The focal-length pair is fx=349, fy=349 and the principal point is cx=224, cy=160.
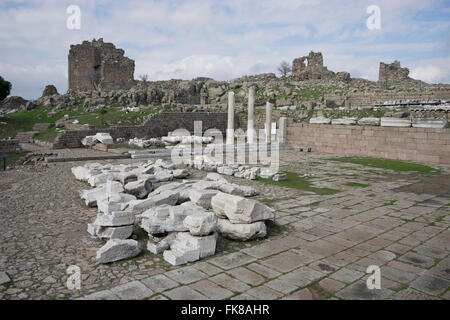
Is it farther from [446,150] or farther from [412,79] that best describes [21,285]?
[412,79]

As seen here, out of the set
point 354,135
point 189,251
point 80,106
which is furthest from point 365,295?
→ point 80,106

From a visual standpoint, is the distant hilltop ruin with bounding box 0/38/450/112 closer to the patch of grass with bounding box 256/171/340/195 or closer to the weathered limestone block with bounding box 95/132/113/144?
the weathered limestone block with bounding box 95/132/113/144

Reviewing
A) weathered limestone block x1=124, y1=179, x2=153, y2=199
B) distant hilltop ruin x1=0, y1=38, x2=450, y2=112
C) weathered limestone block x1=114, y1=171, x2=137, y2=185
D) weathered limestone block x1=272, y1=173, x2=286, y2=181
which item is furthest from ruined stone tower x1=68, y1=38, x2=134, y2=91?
weathered limestone block x1=124, y1=179, x2=153, y2=199

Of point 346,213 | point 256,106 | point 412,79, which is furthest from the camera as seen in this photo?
point 412,79

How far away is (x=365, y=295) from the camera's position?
391cm

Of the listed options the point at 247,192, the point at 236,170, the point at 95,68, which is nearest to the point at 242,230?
the point at 247,192

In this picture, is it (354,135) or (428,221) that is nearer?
(428,221)

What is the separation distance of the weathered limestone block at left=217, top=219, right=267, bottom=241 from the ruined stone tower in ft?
128

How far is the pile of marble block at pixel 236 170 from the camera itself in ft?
36.9

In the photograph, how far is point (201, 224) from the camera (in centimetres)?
504

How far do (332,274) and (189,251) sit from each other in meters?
1.91

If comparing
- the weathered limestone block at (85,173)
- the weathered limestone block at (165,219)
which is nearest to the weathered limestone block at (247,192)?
the weathered limestone block at (165,219)

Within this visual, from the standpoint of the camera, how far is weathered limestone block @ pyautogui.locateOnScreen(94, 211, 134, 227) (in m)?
5.45
